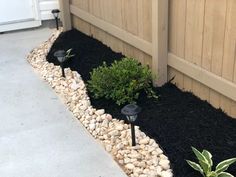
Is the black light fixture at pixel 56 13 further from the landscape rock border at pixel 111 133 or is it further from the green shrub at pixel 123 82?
the green shrub at pixel 123 82

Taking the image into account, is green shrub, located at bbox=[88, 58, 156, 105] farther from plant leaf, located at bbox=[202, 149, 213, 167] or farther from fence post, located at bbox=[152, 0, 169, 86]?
plant leaf, located at bbox=[202, 149, 213, 167]

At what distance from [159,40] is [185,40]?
25cm

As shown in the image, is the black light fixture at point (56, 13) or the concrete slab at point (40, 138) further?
the black light fixture at point (56, 13)

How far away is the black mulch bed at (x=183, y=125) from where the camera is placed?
2617 millimetres

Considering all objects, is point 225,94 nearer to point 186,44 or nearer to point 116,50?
point 186,44

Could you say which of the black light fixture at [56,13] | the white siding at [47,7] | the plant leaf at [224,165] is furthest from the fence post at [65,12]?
the plant leaf at [224,165]

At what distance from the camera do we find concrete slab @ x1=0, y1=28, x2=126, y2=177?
9.05ft

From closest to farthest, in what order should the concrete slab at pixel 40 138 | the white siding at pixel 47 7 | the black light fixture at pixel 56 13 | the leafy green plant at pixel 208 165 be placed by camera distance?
1. the leafy green plant at pixel 208 165
2. the concrete slab at pixel 40 138
3. the black light fixture at pixel 56 13
4. the white siding at pixel 47 7

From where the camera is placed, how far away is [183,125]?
2914 millimetres

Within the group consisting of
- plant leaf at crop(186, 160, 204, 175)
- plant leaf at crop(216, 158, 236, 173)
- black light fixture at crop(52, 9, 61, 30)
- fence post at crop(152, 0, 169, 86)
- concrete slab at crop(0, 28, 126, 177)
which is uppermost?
fence post at crop(152, 0, 169, 86)

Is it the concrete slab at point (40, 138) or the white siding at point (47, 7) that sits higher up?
the white siding at point (47, 7)

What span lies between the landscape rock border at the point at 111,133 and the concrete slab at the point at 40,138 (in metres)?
0.06

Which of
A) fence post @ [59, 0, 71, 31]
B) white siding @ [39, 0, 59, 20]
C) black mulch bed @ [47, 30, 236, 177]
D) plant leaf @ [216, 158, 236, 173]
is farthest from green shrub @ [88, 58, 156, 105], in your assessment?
white siding @ [39, 0, 59, 20]

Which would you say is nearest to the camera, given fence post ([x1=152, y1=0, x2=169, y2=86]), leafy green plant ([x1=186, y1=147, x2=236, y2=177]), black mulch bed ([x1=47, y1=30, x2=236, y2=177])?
leafy green plant ([x1=186, y1=147, x2=236, y2=177])
